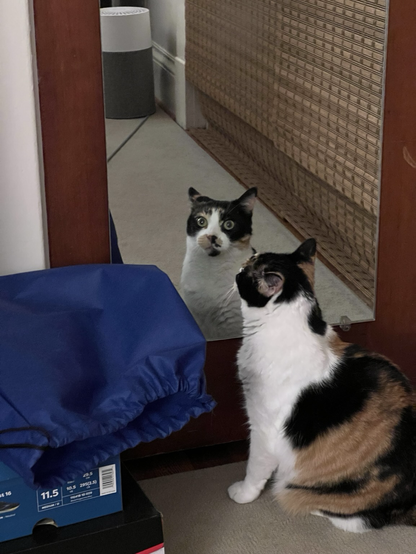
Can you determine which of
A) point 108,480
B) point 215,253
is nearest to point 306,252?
point 215,253

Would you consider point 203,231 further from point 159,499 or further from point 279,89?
point 159,499

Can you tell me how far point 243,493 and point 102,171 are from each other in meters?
0.79

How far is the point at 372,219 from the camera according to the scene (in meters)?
1.67

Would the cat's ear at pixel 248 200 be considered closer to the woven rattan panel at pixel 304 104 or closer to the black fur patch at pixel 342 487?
the woven rattan panel at pixel 304 104

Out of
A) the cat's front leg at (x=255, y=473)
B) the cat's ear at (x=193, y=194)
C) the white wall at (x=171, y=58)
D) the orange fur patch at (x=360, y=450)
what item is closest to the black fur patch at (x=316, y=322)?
the orange fur patch at (x=360, y=450)

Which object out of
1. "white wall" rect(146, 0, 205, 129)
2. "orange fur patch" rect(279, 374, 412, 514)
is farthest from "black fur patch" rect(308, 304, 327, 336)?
"white wall" rect(146, 0, 205, 129)

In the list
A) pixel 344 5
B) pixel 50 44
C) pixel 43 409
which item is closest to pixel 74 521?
pixel 43 409

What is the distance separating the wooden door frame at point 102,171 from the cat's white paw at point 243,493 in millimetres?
198

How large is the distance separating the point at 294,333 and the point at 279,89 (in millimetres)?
583

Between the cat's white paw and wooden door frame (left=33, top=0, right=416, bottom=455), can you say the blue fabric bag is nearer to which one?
wooden door frame (left=33, top=0, right=416, bottom=455)

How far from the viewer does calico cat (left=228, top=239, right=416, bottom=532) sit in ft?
4.54

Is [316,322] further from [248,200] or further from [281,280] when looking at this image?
[248,200]

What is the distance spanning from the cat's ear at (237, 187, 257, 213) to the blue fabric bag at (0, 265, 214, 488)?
398 mm

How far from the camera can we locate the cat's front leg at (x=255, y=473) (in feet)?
4.89
